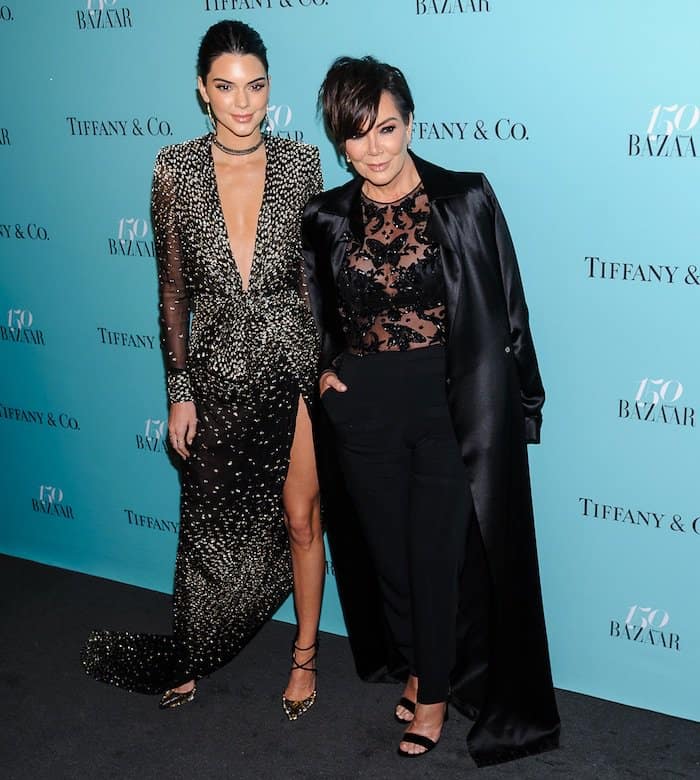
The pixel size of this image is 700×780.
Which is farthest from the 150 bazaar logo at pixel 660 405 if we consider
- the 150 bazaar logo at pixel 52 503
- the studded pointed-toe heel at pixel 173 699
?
the 150 bazaar logo at pixel 52 503

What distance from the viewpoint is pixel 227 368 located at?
Answer: 2.98 meters

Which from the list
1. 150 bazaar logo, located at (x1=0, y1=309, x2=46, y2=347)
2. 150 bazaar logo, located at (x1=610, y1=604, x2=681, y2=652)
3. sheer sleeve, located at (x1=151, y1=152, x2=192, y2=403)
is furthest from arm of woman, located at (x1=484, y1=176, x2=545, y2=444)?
150 bazaar logo, located at (x1=0, y1=309, x2=46, y2=347)

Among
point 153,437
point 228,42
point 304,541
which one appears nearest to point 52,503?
point 153,437

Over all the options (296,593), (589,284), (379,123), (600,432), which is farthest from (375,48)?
(296,593)

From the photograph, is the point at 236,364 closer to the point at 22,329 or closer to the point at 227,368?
the point at 227,368

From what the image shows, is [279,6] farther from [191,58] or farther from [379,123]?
[379,123]

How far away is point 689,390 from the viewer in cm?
292

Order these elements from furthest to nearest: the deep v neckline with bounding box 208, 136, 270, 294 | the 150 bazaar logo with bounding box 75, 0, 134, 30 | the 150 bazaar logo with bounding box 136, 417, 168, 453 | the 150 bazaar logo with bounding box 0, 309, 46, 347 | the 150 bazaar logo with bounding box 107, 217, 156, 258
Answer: the 150 bazaar logo with bounding box 0, 309, 46, 347, the 150 bazaar logo with bounding box 136, 417, 168, 453, the 150 bazaar logo with bounding box 107, 217, 156, 258, the 150 bazaar logo with bounding box 75, 0, 134, 30, the deep v neckline with bounding box 208, 136, 270, 294

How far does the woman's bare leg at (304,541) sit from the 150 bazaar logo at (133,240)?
97 centimetres

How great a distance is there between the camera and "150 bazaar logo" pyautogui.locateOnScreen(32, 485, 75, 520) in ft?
13.9

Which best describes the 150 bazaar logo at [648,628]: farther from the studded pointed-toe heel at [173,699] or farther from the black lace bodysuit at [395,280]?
the studded pointed-toe heel at [173,699]

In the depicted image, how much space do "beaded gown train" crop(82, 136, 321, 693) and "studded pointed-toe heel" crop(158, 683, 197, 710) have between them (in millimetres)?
62

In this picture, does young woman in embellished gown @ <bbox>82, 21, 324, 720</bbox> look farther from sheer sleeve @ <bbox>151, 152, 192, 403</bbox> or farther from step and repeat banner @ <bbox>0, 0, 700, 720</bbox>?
step and repeat banner @ <bbox>0, 0, 700, 720</bbox>

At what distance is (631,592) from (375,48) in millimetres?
1795
